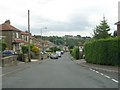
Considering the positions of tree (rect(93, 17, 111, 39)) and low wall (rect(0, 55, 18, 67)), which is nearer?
low wall (rect(0, 55, 18, 67))

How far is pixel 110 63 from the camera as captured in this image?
109 feet

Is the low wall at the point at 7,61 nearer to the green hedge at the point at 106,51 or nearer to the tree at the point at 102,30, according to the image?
the green hedge at the point at 106,51

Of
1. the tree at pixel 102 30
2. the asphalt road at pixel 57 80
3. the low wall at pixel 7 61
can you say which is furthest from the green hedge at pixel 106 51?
the tree at pixel 102 30

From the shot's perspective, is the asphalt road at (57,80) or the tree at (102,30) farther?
the tree at (102,30)

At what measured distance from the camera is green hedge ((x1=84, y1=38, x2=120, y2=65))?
103ft

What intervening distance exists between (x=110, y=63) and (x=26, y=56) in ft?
76.5

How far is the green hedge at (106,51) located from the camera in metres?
31.4

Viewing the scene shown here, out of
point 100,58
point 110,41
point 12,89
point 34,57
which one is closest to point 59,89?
point 12,89

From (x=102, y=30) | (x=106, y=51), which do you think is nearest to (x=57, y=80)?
(x=106, y=51)

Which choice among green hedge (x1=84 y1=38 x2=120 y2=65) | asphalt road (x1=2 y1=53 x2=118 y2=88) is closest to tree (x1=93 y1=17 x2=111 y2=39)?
green hedge (x1=84 y1=38 x2=120 y2=65)

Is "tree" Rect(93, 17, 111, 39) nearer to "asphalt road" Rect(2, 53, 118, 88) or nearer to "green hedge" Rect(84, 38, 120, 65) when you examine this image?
"green hedge" Rect(84, 38, 120, 65)

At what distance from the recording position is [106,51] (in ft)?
110

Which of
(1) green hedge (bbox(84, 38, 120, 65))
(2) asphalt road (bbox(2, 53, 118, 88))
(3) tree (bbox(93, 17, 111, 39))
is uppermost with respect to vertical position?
(3) tree (bbox(93, 17, 111, 39))

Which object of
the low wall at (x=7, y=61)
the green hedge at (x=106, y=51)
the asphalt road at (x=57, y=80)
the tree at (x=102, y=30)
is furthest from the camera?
the tree at (x=102, y=30)
